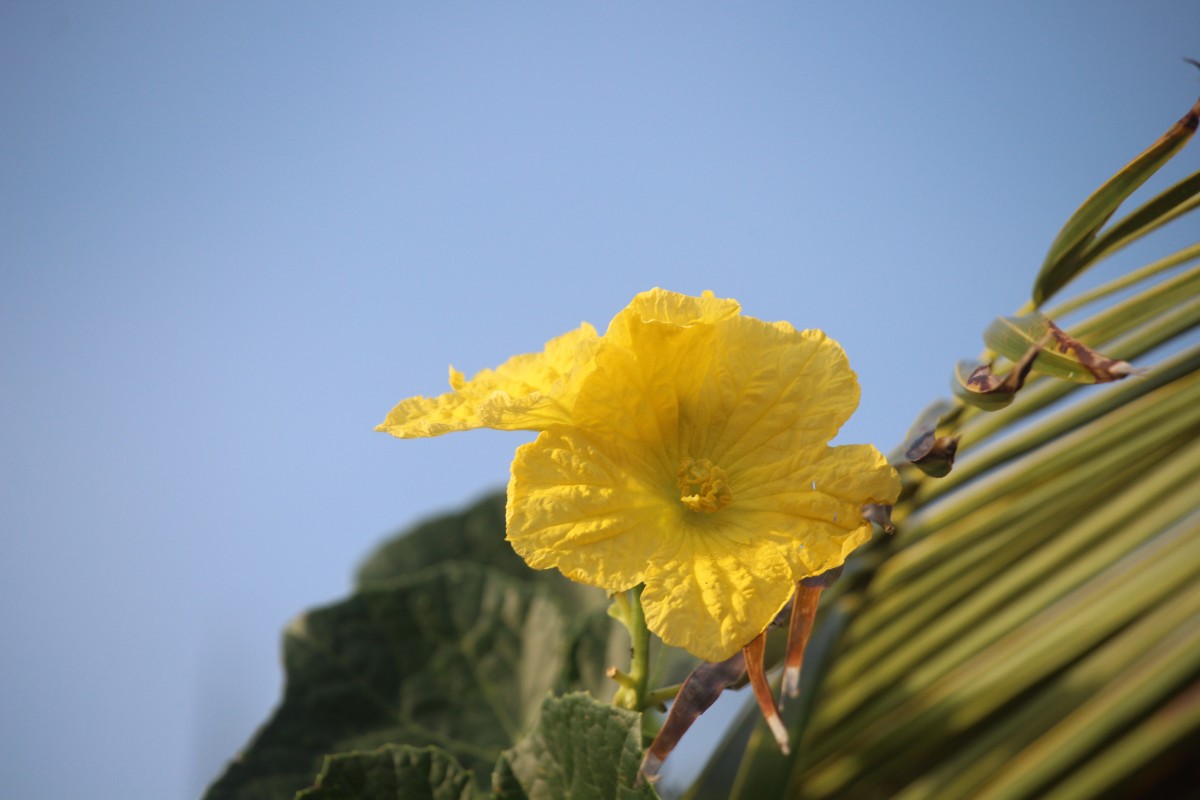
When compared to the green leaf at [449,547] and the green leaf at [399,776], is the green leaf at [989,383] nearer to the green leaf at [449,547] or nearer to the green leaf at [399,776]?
the green leaf at [399,776]

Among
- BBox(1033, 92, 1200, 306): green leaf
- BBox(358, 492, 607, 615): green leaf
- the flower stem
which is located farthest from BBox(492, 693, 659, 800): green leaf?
BBox(358, 492, 607, 615): green leaf

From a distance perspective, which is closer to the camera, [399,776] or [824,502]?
[824,502]

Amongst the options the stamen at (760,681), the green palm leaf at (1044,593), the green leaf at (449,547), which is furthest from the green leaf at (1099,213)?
the green leaf at (449,547)

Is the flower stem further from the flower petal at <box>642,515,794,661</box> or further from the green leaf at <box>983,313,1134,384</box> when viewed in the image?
the green leaf at <box>983,313,1134,384</box>

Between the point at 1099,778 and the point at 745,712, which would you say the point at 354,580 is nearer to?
the point at 745,712

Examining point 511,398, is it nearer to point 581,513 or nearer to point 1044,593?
point 581,513

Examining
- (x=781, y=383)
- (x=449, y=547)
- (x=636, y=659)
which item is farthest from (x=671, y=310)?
(x=449, y=547)

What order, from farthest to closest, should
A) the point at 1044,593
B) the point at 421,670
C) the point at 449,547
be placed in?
1. the point at 449,547
2. the point at 421,670
3. the point at 1044,593
